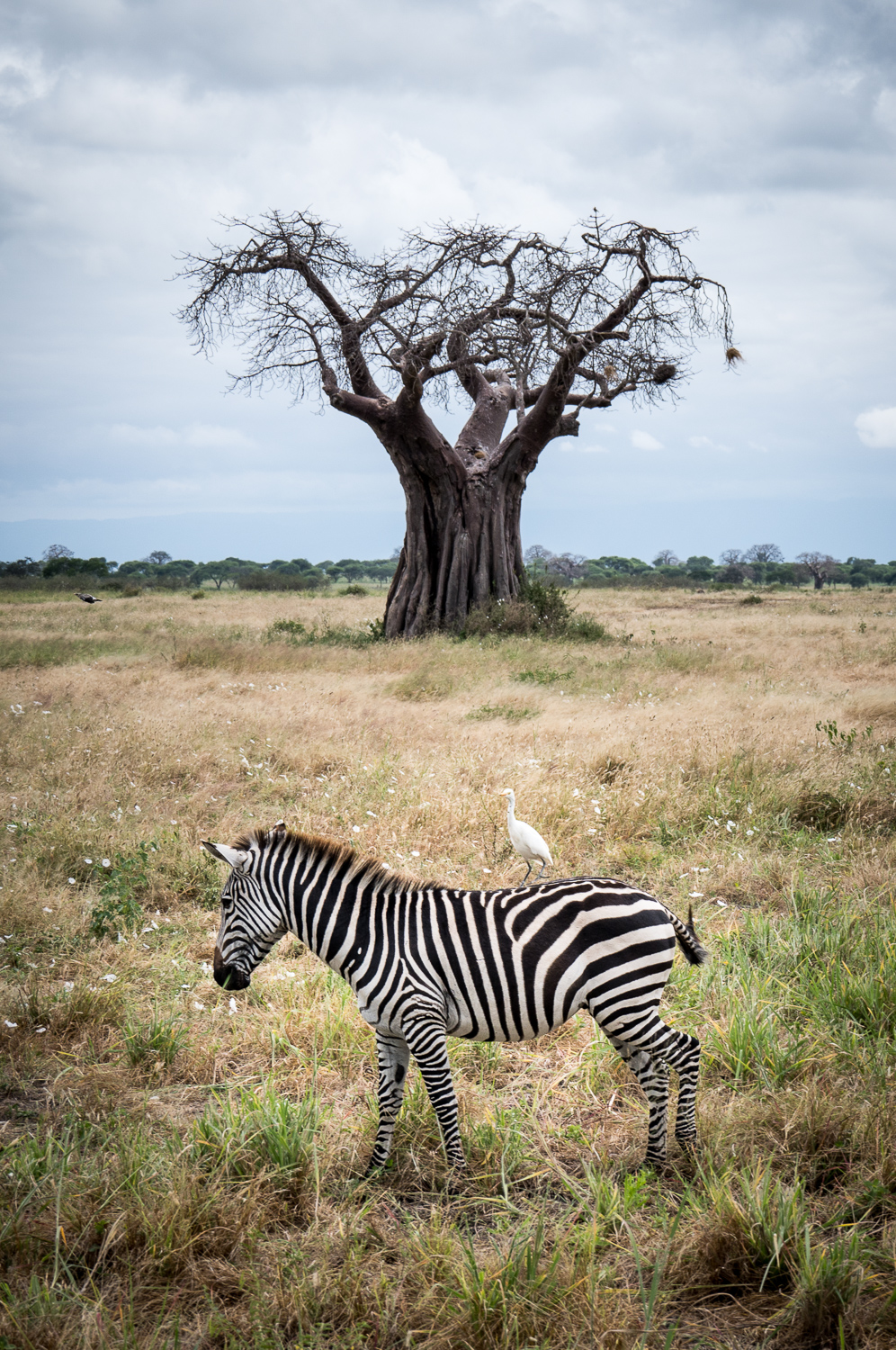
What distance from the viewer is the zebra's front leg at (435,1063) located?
9.67 feet

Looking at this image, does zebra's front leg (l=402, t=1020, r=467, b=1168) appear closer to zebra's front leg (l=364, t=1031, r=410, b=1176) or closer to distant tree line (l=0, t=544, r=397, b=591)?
zebra's front leg (l=364, t=1031, r=410, b=1176)

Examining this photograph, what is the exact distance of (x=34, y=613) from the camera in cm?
2350

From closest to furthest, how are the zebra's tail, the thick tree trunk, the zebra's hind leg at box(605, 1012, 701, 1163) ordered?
the zebra's hind leg at box(605, 1012, 701, 1163)
the zebra's tail
the thick tree trunk

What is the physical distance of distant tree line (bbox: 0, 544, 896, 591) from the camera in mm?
45853

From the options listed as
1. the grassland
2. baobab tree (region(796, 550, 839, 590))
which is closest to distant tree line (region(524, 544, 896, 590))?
baobab tree (region(796, 550, 839, 590))

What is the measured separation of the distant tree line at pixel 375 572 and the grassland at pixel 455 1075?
543 inches

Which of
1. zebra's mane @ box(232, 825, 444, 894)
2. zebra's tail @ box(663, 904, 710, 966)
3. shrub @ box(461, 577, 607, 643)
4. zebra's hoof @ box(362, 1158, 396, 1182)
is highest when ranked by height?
shrub @ box(461, 577, 607, 643)

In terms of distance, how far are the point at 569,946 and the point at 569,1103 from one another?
1102 mm

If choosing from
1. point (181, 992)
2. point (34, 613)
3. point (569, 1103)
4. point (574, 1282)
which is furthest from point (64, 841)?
point (34, 613)

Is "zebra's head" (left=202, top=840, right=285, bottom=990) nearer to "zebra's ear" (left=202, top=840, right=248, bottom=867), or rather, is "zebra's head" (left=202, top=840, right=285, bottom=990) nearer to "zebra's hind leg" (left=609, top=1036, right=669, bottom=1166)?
"zebra's ear" (left=202, top=840, right=248, bottom=867)

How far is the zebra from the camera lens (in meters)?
3.04

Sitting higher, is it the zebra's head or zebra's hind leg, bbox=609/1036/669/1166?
the zebra's head

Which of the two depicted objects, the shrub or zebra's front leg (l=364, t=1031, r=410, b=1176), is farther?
the shrub

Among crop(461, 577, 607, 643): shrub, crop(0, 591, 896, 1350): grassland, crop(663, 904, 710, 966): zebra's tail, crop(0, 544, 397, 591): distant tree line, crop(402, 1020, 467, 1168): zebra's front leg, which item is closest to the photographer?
crop(0, 591, 896, 1350): grassland
